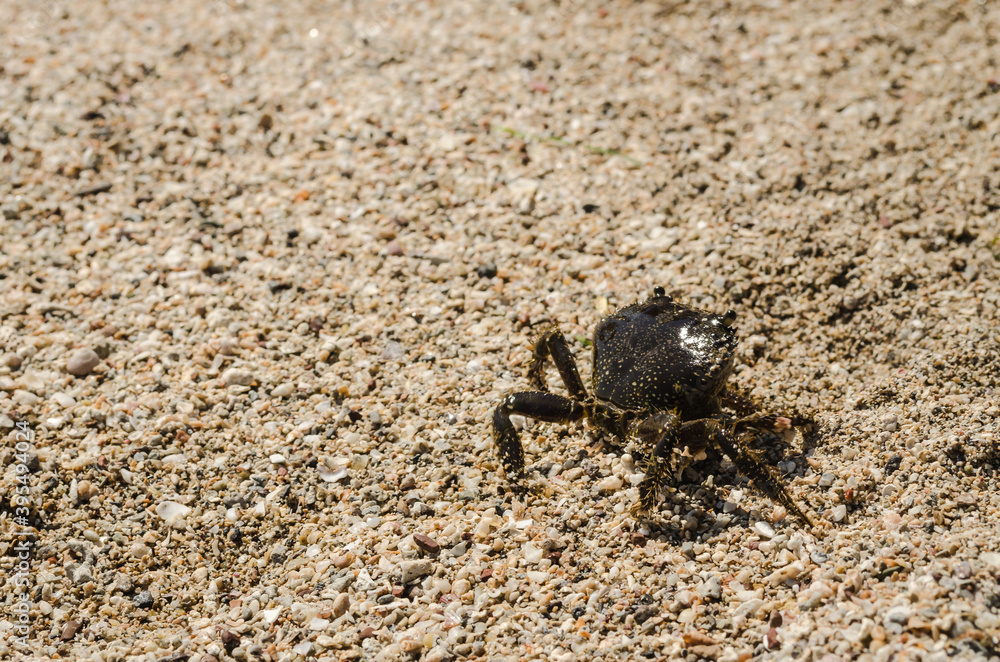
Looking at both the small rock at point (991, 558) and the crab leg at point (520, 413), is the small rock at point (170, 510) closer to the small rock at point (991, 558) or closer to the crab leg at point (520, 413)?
the crab leg at point (520, 413)

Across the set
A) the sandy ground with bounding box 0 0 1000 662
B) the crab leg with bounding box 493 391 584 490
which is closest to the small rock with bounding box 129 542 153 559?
the sandy ground with bounding box 0 0 1000 662

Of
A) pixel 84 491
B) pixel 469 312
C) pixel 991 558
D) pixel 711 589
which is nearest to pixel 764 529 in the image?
pixel 711 589

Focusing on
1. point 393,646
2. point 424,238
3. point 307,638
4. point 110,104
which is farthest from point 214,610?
point 110,104

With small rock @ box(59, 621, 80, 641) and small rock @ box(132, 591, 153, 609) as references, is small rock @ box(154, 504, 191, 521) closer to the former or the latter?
small rock @ box(132, 591, 153, 609)

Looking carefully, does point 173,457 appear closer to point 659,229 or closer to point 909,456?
point 659,229

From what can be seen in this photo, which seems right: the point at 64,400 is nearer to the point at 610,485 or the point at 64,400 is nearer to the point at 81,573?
the point at 81,573

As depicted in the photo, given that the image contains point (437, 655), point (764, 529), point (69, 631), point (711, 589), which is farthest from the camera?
point (764, 529)
